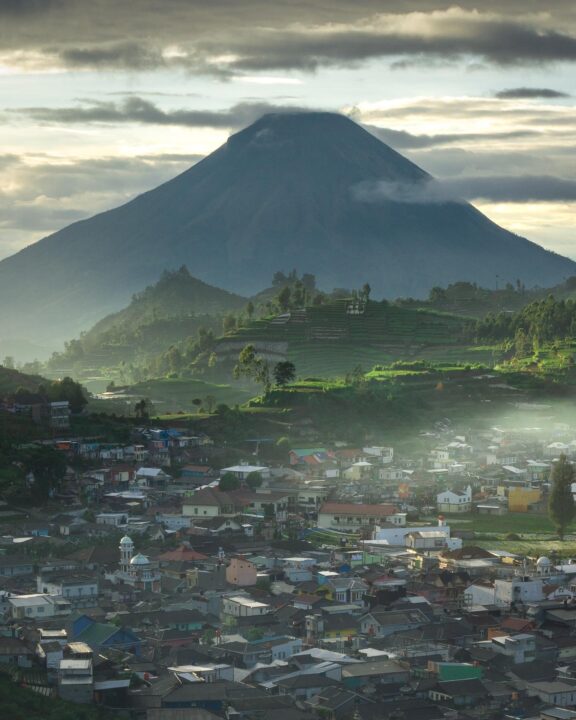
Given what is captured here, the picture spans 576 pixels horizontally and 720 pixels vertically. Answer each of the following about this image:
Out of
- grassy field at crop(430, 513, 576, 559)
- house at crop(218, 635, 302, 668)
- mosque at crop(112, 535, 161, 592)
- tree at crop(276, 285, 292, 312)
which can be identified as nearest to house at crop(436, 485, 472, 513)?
grassy field at crop(430, 513, 576, 559)

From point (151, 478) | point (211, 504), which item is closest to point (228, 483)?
point (211, 504)

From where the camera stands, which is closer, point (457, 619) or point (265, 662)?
point (265, 662)

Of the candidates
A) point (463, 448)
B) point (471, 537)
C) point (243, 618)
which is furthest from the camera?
point (463, 448)

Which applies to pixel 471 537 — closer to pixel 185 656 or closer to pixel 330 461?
pixel 330 461

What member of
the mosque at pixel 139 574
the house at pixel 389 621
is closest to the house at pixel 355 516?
the mosque at pixel 139 574

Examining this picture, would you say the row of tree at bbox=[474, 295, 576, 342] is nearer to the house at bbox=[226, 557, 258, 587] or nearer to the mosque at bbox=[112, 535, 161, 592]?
the house at bbox=[226, 557, 258, 587]

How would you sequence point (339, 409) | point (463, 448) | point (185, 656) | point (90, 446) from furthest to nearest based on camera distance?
point (339, 409) < point (463, 448) < point (90, 446) < point (185, 656)

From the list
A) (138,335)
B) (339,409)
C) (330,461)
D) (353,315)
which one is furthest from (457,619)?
(138,335)

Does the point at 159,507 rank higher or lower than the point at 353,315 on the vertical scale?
lower
